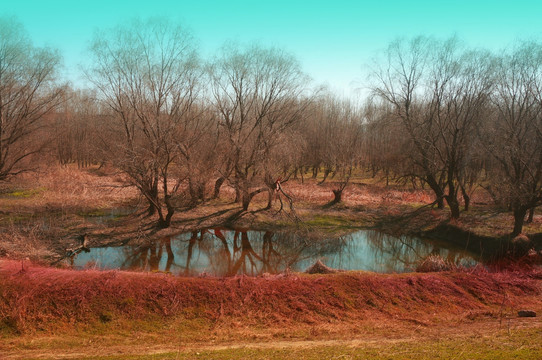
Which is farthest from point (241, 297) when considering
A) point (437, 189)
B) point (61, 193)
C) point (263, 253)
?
point (61, 193)

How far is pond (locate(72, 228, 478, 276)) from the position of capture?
15320 millimetres

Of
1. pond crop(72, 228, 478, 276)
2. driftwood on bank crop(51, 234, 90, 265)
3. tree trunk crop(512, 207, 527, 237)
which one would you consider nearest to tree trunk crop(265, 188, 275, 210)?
pond crop(72, 228, 478, 276)

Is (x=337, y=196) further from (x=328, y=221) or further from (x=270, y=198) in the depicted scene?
(x=270, y=198)

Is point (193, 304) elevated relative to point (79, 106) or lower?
lower

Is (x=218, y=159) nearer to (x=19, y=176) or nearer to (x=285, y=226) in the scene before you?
(x=285, y=226)

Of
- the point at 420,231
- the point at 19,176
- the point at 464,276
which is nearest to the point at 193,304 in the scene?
the point at 464,276

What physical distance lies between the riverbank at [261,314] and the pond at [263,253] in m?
3.01

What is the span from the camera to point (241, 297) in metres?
10.9

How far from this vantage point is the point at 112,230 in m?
18.6

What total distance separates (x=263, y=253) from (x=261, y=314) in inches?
289

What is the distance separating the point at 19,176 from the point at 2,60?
27.7 feet

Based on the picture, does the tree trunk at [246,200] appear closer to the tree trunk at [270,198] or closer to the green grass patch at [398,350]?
the tree trunk at [270,198]

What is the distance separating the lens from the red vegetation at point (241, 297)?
32.9ft

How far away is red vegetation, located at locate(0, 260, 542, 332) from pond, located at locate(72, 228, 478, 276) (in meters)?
2.90
